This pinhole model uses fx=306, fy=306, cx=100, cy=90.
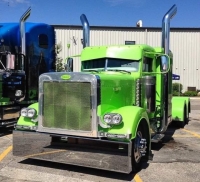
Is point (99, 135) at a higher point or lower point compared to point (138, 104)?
lower

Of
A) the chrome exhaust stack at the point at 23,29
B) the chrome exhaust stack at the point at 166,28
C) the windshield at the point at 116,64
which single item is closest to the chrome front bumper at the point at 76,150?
the windshield at the point at 116,64

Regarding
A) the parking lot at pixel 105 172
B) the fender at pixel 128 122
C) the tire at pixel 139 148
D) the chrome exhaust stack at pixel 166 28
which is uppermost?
the chrome exhaust stack at pixel 166 28

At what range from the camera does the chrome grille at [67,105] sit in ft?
16.9

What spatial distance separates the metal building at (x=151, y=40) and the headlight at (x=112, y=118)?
2667cm

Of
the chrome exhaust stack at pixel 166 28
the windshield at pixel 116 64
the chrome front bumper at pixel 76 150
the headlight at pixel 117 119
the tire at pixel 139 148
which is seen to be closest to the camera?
the chrome front bumper at pixel 76 150

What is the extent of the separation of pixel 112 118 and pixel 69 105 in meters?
0.79

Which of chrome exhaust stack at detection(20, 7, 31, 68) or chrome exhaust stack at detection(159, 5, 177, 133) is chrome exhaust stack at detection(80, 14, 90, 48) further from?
chrome exhaust stack at detection(159, 5, 177, 133)

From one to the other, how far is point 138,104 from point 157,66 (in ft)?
5.08

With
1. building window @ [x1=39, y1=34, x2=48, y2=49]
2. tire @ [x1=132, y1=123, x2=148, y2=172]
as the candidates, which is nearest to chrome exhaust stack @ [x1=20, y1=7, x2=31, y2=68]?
building window @ [x1=39, y1=34, x2=48, y2=49]

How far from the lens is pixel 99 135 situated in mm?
5090

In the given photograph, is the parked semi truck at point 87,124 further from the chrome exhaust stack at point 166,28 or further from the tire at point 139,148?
the chrome exhaust stack at point 166,28

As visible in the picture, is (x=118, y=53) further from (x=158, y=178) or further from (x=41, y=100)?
(x=158, y=178)

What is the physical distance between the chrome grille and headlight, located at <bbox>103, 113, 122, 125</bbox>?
276mm

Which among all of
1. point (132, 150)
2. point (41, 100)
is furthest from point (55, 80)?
point (132, 150)
